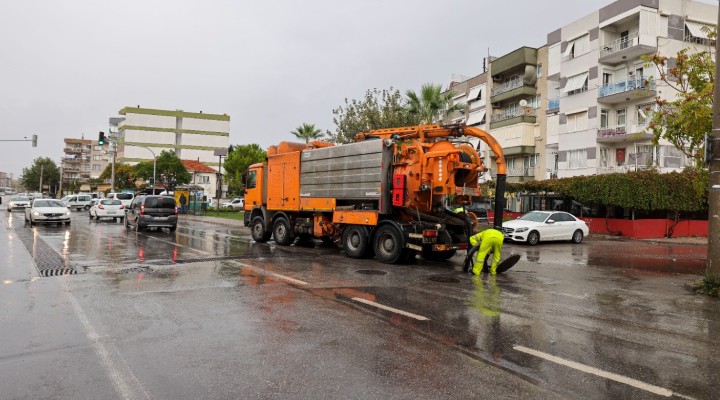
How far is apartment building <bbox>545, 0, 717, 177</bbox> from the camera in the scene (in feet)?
101

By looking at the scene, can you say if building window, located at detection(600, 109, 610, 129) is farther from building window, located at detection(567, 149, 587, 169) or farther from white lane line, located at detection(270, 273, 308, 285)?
white lane line, located at detection(270, 273, 308, 285)

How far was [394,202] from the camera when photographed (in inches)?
492

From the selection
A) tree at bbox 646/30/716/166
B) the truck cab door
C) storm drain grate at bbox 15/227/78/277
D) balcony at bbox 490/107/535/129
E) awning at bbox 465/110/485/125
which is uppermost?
awning at bbox 465/110/485/125

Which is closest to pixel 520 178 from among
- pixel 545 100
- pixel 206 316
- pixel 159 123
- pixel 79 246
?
pixel 545 100

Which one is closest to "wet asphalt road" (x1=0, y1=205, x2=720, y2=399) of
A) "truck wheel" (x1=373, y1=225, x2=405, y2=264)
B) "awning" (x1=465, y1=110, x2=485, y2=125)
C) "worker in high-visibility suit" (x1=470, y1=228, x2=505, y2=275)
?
"worker in high-visibility suit" (x1=470, y1=228, x2=505, y2=275)

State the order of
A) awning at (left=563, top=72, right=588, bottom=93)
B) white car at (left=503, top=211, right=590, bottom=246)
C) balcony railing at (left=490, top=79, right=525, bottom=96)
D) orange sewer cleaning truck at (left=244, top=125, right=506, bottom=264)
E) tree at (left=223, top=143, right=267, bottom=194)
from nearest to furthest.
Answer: orange sewer cleaning truck at (left=244, top=125, right=506, bottom=264) < white car at (left=503, top=211, right=590, bottom=246) < awning at (left=563, top=72, right=588, bottom=93) < balcony railing at (left=490, top=79, right=525, bottom=96) < tree at (left=223, top=143, right=267, bottom=194)

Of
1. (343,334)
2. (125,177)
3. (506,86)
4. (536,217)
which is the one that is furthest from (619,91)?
(125,177)

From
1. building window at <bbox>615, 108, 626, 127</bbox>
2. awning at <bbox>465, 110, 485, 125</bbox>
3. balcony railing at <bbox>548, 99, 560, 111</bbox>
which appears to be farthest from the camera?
awning at <bbox>465, 110, 485, 125</bbox>

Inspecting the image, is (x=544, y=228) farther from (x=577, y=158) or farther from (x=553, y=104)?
(x=553, y=104)

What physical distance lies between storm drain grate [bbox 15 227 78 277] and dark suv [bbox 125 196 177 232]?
17.0 feet

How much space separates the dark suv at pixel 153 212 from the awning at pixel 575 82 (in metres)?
27.8

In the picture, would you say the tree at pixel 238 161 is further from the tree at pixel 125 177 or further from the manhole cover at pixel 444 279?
the manhole cover at pixel 444 279

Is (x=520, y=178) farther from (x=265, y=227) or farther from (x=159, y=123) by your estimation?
(x=159, y=123)

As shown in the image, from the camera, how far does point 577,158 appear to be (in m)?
35.0
